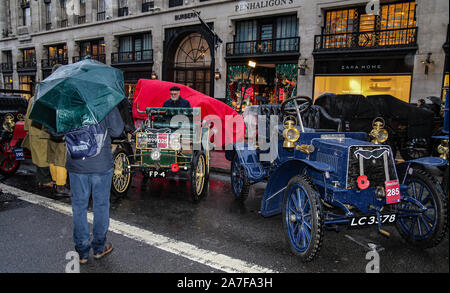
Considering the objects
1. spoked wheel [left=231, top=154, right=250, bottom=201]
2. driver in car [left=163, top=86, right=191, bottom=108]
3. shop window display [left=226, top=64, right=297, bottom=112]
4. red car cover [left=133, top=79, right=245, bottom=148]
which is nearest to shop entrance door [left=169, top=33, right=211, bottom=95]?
shop window display [left=226, top=64, right=297, bottom=112]

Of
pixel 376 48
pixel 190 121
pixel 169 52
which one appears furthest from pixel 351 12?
pixel 190 121

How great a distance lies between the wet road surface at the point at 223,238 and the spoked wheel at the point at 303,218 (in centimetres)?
19

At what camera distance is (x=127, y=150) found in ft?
21.3

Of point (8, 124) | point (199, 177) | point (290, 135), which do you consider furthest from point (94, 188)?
point (8, 124)

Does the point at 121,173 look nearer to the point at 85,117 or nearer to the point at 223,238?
the point at 223,238

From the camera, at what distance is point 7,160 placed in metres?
8.16

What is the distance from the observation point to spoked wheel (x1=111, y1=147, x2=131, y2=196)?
241 inches

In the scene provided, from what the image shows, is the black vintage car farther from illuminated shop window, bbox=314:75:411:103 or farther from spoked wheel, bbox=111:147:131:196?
spoked wheel, bbox=111:147:131:196

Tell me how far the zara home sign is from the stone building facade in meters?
0.06

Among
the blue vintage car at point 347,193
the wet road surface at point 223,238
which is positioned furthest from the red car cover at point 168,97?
the blue vintage car at point 347,193

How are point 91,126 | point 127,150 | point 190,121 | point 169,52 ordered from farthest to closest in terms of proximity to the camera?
point 169,52
point 190,121
point 127,150
point 91,126
